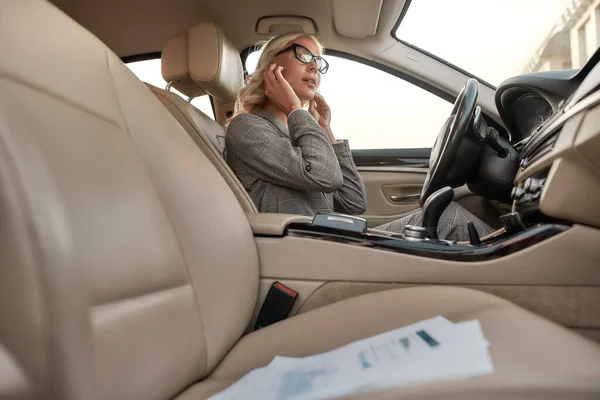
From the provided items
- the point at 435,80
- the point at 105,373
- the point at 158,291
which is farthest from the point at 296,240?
the point at 435,80

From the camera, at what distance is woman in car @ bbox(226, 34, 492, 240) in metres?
1.32

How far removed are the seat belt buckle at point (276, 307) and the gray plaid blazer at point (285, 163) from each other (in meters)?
0.48

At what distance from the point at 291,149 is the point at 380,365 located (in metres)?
0.86

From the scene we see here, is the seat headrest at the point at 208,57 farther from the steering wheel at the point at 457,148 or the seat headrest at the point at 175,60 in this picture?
the steering wheel at the point at 457,148

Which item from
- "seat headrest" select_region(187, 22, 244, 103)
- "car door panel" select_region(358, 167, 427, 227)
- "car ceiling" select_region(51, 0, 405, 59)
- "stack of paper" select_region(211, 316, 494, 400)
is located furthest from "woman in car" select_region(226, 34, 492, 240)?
"stack of paper" select_region(211, 316, 494, 400)

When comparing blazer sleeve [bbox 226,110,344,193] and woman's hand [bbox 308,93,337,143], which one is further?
woman's hand [bbox 308,93,337,143]

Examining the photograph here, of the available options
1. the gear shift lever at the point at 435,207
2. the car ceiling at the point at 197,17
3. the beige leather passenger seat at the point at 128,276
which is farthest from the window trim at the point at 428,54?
the beige leather passenger seat at the point at 128,276

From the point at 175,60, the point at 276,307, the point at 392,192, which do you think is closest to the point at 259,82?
the point at 175,60

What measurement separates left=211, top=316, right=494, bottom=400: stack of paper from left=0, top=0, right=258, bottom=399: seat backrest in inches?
4.5

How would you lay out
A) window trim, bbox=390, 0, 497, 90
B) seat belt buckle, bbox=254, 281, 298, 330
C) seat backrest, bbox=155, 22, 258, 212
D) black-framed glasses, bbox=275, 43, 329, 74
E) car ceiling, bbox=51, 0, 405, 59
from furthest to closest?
1. window trim, bbox=390, 0, 497, 90
2. car ceiling, bbox=51, 0, 405, 59
3. black-framed glasses, bbox=275, 43, 329, 74
4. seat backrest, bbox=155, 22, 258, 212
5. seat belt buckle, bbox=254, 281, 298, 330

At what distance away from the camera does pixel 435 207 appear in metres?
1.12

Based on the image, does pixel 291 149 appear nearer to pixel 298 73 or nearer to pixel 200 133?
pixel 200 133

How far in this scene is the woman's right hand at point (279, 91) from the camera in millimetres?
1482

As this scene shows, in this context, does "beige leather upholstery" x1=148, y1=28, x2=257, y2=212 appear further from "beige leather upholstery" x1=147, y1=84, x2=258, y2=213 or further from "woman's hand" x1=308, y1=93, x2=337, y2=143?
"woman's hand" x1=308, y1=93, x2=337, y2=143
